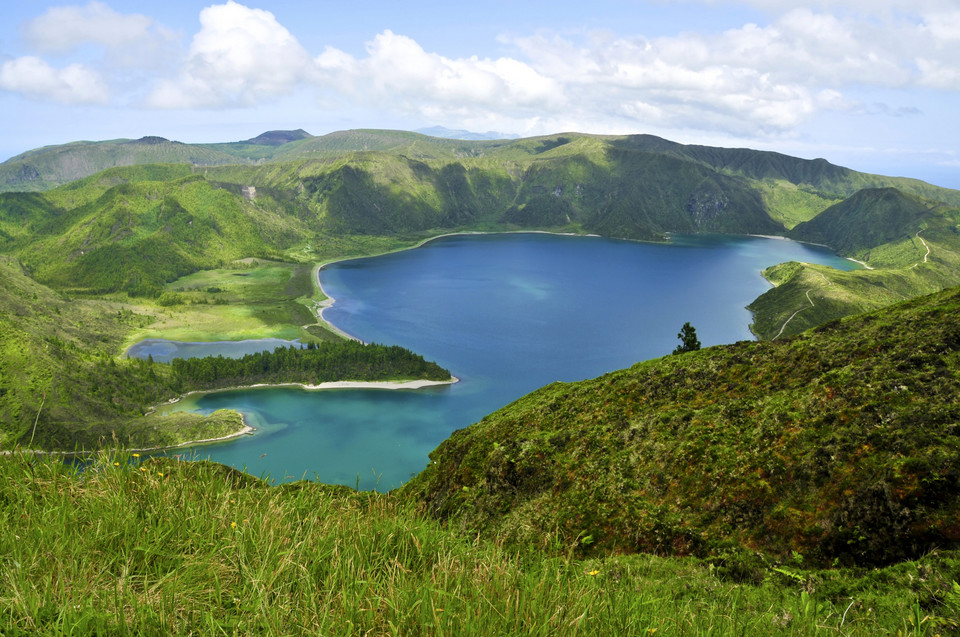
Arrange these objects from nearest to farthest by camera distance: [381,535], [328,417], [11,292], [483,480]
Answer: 1. [381,535]
2. [483,480]
3. [328,417]
4. [11,292]

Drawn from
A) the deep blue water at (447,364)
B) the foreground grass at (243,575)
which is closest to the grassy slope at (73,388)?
the deep blue water at (447,364)

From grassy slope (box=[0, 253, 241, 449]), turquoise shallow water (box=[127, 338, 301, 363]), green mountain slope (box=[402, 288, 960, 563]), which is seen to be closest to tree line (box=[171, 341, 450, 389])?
grassy slope (box=[0, 253, 241, 449])

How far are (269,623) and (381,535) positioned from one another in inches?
91.9

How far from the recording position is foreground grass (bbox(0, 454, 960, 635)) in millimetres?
4383

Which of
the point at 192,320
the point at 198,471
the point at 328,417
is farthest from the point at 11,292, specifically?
the point at 198,471

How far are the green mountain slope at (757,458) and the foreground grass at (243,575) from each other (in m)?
5.72

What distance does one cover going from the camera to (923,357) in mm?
23234

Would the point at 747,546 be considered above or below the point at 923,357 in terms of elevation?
below

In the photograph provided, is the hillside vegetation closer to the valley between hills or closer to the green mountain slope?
the valley between hills

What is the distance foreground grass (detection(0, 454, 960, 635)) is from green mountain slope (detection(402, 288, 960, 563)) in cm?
572

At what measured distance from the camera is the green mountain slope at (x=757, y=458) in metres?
16.6

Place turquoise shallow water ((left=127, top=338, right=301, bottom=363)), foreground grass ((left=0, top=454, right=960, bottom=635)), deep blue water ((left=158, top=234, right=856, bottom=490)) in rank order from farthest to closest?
turquoise shallow water ((left=127, top=338, right=301, bottom=363)) < deep blue water ((left=158, top=234, right=856, bottom=490)) < foreground grass ((left=0, top=454, right=960, bottom=635))

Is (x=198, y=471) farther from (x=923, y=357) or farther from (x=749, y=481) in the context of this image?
(x=923, y=357)

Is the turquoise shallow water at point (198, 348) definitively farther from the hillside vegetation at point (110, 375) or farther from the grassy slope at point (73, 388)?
the grassy slope at point (73, 388)
